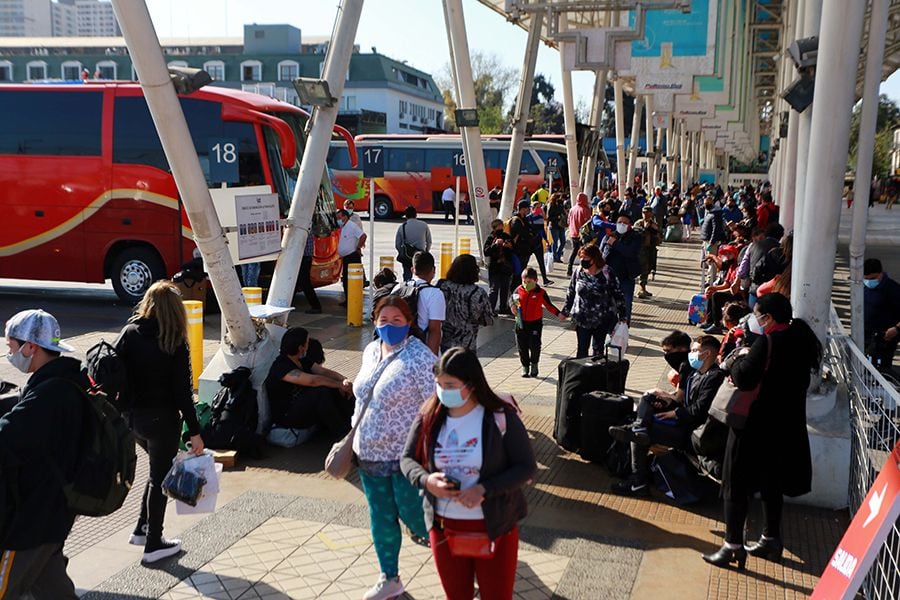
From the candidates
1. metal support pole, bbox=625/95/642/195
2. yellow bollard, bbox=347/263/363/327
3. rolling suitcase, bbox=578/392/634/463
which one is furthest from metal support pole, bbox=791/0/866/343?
metal support pole, bbox=625/95/642/195

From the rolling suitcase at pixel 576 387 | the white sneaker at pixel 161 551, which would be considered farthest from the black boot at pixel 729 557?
the white sneaker at pixel 161 551

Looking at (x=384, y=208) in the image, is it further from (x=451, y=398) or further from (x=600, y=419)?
(x=451, y=398)

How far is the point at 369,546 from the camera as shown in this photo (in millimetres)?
6254

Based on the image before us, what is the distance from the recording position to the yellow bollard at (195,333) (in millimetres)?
10430

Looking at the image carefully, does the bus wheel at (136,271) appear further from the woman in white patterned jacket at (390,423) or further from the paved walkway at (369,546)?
the woman in white patterned jacket at (390,423)

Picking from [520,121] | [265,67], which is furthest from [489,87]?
[520,121]

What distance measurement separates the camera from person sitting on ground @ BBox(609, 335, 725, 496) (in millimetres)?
7121

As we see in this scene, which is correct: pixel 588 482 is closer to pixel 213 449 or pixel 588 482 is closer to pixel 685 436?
pixel 685 436

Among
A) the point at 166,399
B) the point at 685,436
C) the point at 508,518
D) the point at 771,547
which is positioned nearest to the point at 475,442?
the point at 508,518

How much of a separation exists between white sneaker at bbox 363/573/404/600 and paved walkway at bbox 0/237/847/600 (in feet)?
0.81

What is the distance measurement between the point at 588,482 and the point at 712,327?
24.5 feet

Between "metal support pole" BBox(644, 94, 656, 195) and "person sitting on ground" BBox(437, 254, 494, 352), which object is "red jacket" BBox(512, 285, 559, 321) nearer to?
"person sitting on ground" BBox(437, 254, 494, 352)

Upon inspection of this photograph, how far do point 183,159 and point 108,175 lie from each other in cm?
867

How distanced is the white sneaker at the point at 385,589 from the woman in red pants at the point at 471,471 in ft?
3.13
